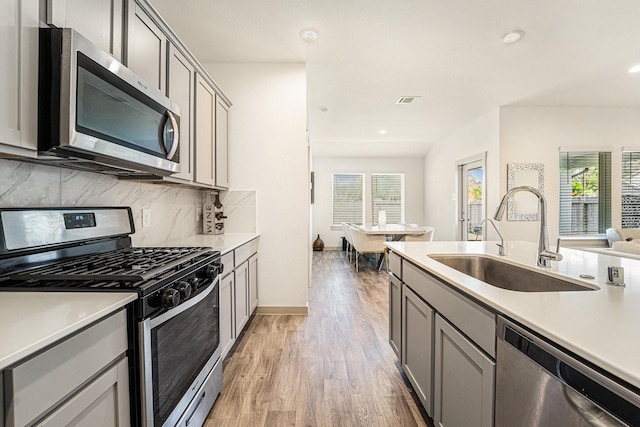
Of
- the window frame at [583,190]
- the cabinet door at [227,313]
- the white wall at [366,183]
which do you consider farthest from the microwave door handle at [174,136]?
the white wall at [366,183]

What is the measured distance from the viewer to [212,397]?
5.53ft

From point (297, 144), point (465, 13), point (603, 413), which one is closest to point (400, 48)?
point (465, 13)

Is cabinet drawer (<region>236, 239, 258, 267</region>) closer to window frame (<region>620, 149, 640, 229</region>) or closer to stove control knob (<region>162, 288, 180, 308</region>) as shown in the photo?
stove control knob (<region>162, 288, 180, 308</region>)

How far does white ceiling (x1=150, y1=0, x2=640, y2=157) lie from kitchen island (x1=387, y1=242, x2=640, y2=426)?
191 cm

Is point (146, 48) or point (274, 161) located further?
point (274, 161)

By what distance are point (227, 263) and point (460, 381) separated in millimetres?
1588

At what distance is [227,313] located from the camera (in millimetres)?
2156

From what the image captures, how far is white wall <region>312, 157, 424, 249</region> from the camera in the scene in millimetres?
8320

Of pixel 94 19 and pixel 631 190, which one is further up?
pixel 94 19

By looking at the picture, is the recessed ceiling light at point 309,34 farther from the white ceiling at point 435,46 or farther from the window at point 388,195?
the window at point 388,195

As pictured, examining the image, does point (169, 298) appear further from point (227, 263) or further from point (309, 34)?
point (309, 34)

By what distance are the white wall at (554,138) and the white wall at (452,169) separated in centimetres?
20

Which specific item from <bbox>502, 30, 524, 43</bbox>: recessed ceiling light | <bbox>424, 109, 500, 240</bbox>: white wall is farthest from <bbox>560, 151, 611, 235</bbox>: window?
<bbox>502, 30, 524, 43</bbox>: recessed ceiling light

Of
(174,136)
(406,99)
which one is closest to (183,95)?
(174,136)
